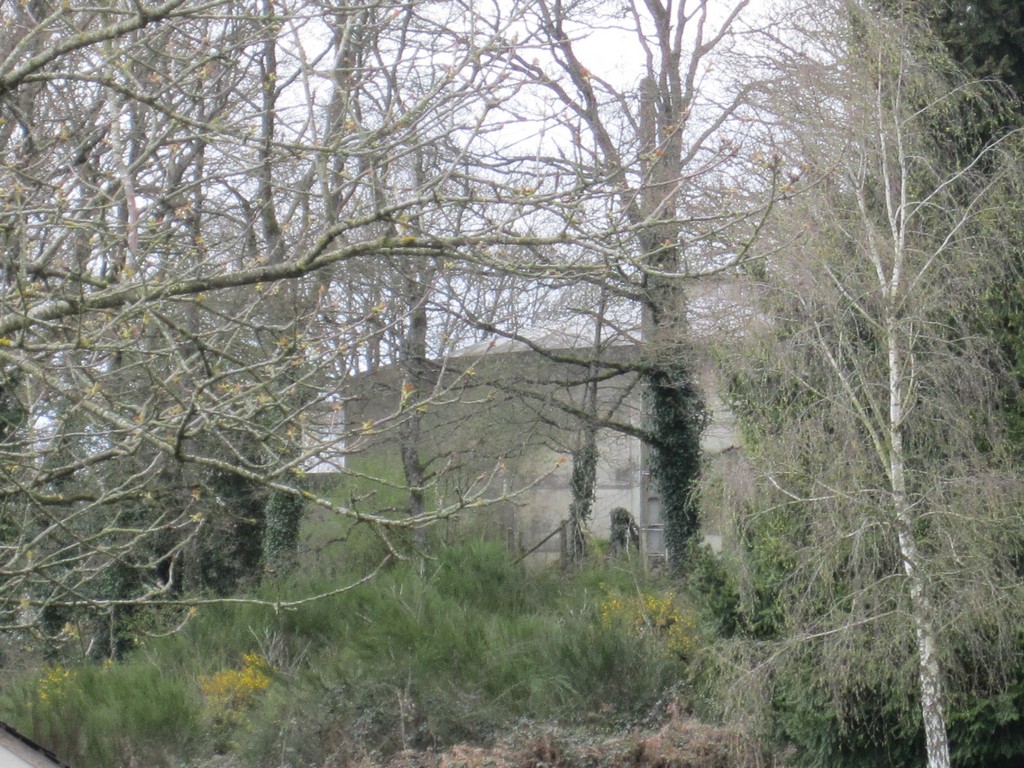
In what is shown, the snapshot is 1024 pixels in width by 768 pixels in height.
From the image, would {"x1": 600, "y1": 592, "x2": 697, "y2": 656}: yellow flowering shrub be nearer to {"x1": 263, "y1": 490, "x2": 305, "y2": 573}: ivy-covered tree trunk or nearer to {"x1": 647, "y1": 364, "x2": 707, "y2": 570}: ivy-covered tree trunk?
{"x1": 647, "y1": 364, "x2": 707, "y2": 570}: ivy-covered tree trunk

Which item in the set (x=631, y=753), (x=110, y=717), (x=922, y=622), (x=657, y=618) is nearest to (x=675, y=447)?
(x=657, y=618)

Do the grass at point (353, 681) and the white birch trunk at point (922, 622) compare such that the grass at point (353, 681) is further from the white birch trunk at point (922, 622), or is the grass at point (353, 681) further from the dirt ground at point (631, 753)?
the white birch trunk at point (922, 622)

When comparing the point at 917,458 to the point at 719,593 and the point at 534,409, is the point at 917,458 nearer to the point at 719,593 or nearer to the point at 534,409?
the point at 719,593

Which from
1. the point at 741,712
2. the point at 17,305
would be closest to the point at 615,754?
the point at 741,712

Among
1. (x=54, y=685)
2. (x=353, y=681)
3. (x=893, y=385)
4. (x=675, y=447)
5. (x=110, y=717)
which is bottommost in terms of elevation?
(x=110, y=717)

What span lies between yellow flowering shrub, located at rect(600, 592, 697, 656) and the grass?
0.22 feet

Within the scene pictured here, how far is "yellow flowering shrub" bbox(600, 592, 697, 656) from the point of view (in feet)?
39.8

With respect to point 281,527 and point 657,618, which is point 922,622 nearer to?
point 657,618

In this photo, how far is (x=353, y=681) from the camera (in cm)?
1068

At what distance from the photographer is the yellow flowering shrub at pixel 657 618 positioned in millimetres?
12117

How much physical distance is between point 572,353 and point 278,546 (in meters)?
5.04

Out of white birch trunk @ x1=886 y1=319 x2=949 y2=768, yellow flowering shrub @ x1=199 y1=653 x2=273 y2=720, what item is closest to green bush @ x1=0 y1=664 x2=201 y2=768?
yellow flowering shrub @ x1=199 y1=653 x2=273 y2=720

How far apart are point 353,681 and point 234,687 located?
2399mm

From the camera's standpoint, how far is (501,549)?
16.1m
